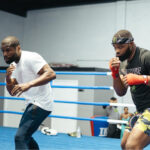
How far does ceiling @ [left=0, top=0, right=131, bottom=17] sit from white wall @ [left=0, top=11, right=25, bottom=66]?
174 millimetres

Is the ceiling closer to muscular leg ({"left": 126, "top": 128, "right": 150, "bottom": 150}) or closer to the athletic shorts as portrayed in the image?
the athletic shorts

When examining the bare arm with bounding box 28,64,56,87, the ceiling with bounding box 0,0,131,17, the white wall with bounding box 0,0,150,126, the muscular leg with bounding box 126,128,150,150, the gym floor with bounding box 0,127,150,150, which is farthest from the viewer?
the ceiling with bounding box 0,0,131,17

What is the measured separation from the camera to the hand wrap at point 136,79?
7.44 ft

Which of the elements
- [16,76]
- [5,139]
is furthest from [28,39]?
[16,76]

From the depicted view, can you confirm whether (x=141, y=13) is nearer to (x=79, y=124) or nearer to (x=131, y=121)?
(x=79, y=124)

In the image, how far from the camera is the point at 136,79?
229cm

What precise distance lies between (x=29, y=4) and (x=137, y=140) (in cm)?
972

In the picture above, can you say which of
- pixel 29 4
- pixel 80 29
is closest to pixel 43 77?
pixel 80 29

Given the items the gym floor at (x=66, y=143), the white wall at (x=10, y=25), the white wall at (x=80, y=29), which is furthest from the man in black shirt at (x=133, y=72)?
the white wall at (x=10, y=25)

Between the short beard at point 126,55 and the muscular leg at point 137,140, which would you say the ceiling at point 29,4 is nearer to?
the short beard at point 126,55

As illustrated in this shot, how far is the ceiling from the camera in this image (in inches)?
408

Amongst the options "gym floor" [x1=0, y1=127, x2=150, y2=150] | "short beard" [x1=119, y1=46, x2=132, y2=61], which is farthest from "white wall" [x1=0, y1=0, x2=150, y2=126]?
"short beard" [x1=119, y1=46, x2=132, y2=61]

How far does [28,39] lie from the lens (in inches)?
445

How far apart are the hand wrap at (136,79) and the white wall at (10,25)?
341 inches
